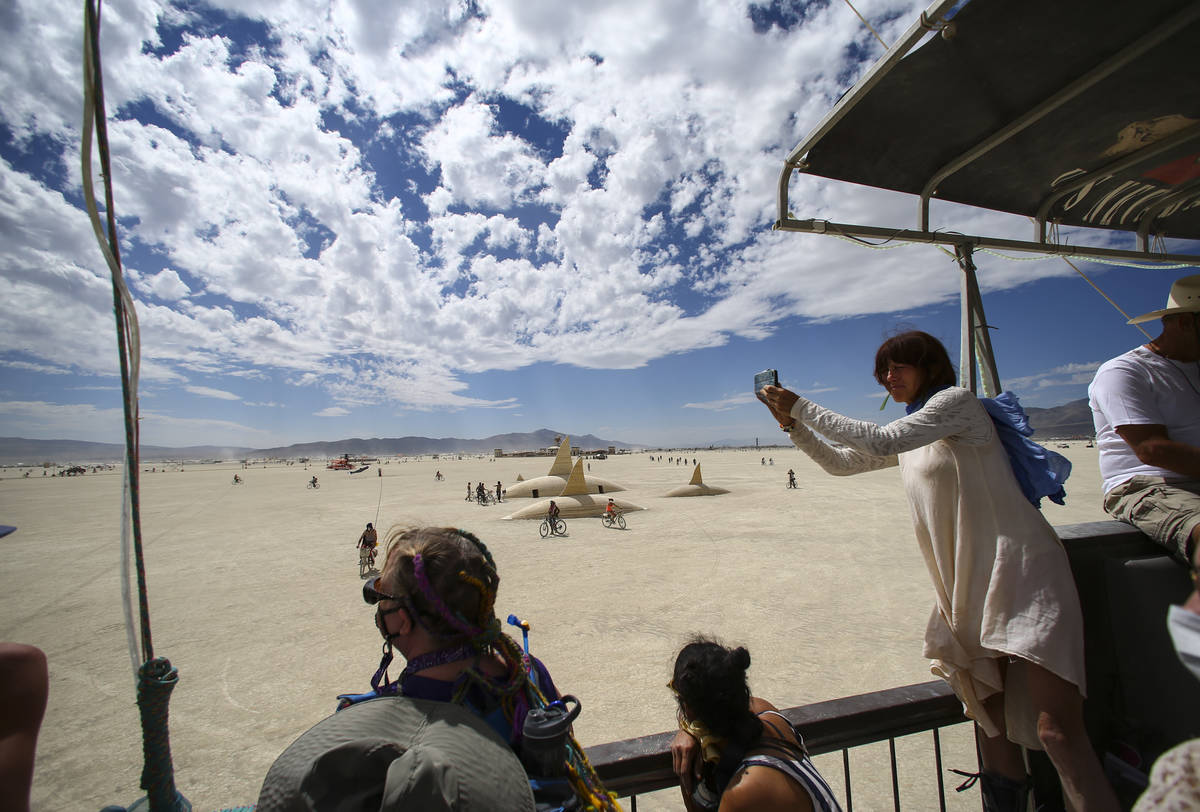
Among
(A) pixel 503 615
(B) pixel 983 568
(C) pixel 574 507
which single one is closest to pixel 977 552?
(B) pixel 983 568

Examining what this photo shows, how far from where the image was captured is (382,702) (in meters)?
1.04

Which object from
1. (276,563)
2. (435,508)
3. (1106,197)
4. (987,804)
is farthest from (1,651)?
(435,508)

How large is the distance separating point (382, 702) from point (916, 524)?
2.04m

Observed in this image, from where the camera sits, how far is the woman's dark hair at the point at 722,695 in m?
1.64

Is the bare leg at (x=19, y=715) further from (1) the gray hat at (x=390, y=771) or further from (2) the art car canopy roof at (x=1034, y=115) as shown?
(2) the art car canopy roof at (x=1034, y=115)

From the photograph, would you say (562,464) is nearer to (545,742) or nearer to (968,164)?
(968,164)

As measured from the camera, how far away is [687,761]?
167 cm

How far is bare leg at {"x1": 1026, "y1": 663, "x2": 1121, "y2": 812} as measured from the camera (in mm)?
1723

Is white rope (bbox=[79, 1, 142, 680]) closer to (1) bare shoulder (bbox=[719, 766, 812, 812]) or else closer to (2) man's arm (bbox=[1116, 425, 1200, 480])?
(1) bare shoulder (bbox=[719, 766, 812, 812])

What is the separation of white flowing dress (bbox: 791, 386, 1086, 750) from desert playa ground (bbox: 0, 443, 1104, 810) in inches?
50.0

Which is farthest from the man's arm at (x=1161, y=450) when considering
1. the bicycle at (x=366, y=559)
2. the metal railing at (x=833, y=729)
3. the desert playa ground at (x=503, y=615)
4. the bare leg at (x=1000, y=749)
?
the bicycle at (x=366, y=559)

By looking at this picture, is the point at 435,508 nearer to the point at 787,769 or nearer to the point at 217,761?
the point at 217,761

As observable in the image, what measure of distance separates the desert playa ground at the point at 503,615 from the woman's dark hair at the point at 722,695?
3.19ft

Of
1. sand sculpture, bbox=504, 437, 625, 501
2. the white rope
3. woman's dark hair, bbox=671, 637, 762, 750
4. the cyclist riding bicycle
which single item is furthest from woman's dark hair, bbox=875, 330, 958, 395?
sand sculpture, bbox=504, 437, 625, 501
